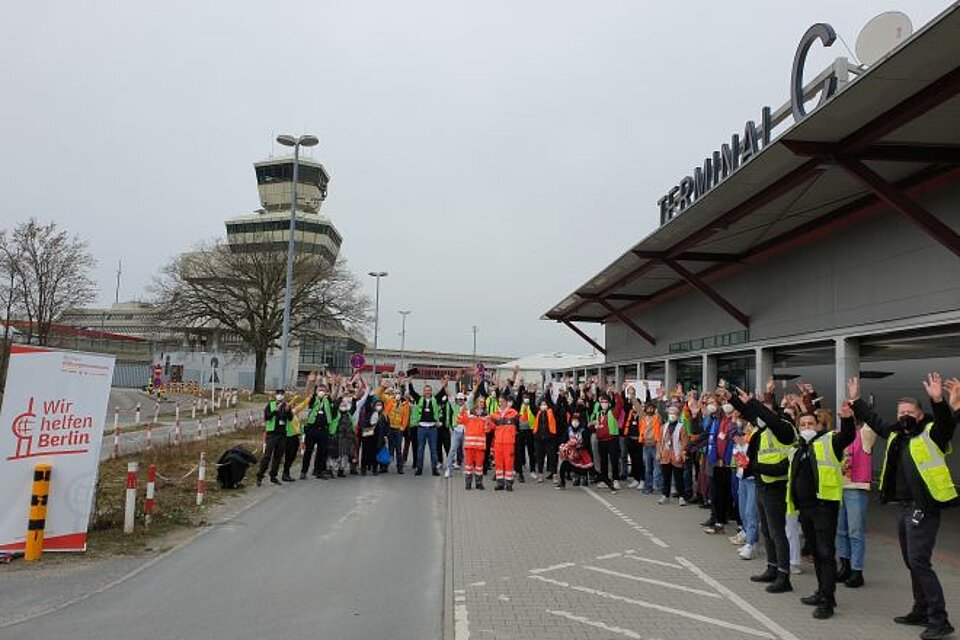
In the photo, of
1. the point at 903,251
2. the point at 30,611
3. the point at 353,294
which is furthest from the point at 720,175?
the point at 353,294

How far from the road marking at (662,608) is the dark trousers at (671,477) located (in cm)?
573

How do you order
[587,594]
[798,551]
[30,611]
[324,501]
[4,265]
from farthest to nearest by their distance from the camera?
1. [4,265]
2. [324,501]
3. [798,551]
4. [587,594]
5. [30,611]

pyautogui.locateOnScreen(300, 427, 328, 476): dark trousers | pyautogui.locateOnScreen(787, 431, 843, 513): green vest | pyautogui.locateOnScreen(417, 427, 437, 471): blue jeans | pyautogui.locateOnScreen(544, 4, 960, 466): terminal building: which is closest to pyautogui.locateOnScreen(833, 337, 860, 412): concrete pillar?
pyautogui.locateOnScreen(544, 4, 960, 466): terminal building

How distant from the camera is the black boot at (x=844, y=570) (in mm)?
7359

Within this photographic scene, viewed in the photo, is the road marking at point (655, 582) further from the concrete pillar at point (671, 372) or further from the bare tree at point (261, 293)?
the bare tree at point (261, 293)

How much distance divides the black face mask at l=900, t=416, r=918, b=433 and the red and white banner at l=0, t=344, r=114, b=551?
8.14 m

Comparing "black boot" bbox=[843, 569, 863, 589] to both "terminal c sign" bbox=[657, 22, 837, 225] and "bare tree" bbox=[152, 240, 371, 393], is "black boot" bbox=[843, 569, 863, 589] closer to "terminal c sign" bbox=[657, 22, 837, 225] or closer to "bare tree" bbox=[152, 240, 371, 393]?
"terminal c sign" bbox=[657, 22, 837, 225]

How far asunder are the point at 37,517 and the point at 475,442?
717 cm

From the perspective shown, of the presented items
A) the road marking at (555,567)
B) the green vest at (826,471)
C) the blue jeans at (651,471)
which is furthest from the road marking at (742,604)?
the blue jeans at (651,471)

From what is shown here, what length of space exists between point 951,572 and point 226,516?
9.01 metres

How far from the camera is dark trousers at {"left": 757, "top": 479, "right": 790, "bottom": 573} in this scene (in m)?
6.82

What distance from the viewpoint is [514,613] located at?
5.88m

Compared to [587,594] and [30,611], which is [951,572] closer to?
[587,594]

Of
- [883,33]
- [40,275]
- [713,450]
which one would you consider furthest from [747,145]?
[40,275]
